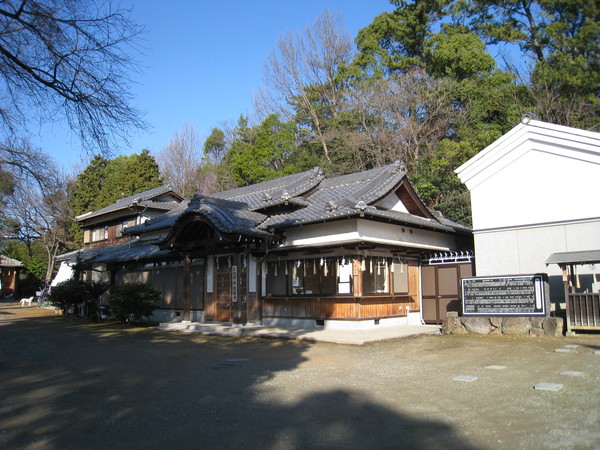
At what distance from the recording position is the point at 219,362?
10625 mm

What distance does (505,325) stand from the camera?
14.3 m

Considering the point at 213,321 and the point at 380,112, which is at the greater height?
the point at 380,112

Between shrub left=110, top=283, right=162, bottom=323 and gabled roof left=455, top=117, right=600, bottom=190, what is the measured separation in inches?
544

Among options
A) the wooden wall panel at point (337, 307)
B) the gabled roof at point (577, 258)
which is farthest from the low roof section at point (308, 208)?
the gabled roof at point (577, 258)

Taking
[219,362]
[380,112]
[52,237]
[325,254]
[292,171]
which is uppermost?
[380,112]

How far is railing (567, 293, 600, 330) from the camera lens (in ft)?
42.5

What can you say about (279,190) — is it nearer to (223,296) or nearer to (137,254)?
(223,296)

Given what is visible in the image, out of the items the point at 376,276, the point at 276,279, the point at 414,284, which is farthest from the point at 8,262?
the point at 414,284

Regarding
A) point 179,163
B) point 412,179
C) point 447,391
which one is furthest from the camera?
point 179,163

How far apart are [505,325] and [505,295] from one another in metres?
0.92

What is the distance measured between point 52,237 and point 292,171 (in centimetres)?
2479

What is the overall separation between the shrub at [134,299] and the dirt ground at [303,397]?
7.00m

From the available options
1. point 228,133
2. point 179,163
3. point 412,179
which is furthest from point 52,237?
point 412,179

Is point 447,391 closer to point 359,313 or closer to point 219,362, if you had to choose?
point 219,362
